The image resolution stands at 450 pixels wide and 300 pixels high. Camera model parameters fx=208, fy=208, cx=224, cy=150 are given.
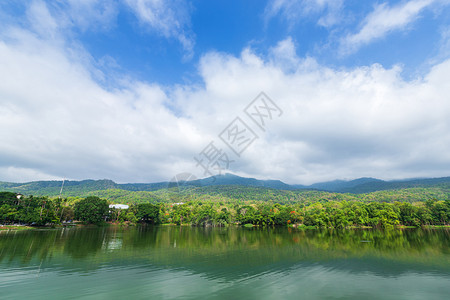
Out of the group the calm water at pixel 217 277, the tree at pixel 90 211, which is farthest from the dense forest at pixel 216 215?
the calm water at pixel 217 277

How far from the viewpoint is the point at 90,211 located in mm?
61188

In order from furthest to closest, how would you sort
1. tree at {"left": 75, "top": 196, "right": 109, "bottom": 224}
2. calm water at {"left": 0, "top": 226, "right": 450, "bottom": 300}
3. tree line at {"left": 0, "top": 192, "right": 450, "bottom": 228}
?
1. tree at {"left": 75, "top": 196, "right": 109, "bottom": 224}
2. tree line at {"left": 0, "top": 192, "right": 450, "bottom": 228}
3. calm water at {"left": 0, "top": 226, "right": 450, "bottom": 300}

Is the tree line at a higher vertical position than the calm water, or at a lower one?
higher

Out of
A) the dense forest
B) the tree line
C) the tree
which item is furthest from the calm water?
the tree

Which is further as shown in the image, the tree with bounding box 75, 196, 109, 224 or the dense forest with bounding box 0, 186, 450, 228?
the tree with bounding box 75, 196, 109, 224

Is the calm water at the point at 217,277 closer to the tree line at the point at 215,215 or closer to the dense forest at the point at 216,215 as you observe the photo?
the tree line at the point at 215,215

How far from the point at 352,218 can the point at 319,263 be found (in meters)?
58.2

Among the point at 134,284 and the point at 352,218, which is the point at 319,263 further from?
the point at 352,218

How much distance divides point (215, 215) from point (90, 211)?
4026cm

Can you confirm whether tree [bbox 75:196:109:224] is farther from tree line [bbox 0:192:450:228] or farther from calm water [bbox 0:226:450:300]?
calm water [bbox 0:226:450:300]

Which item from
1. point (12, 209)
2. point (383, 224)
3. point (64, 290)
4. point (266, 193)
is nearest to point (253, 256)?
point (64, 290)

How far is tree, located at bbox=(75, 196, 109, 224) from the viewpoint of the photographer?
60.8 metres

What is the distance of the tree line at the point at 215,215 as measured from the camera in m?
48.6

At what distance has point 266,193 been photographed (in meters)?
193
